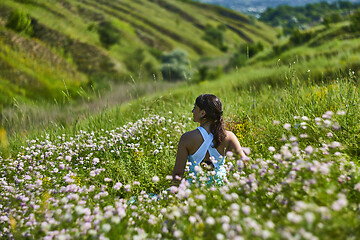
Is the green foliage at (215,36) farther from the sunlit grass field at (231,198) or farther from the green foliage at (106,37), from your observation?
the sunlit grass field at (231,198)

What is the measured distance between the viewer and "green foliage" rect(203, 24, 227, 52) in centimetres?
5869

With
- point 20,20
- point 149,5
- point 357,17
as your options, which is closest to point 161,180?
point 20,20

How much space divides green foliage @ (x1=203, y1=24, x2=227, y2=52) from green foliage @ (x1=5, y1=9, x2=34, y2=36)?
42645mm

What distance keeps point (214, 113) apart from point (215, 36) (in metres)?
61.6

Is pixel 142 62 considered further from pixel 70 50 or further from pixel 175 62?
pixel 70 50

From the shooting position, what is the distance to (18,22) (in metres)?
19.2

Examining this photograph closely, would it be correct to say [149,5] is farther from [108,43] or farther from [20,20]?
[20,20]

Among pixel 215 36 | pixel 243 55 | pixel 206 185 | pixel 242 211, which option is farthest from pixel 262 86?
pixel 215 36

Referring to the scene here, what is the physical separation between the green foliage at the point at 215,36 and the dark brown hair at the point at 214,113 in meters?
56.7

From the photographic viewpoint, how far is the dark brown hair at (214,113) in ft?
12.4

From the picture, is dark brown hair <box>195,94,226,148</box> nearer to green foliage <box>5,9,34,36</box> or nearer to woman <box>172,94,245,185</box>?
woman <box>172,94,245,185</box>

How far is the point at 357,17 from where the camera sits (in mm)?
19641

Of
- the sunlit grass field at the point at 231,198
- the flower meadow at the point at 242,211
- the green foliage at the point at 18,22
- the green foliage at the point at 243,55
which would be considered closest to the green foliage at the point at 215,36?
the green foliage at the point at 243,55

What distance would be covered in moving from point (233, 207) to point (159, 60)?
108 feet
